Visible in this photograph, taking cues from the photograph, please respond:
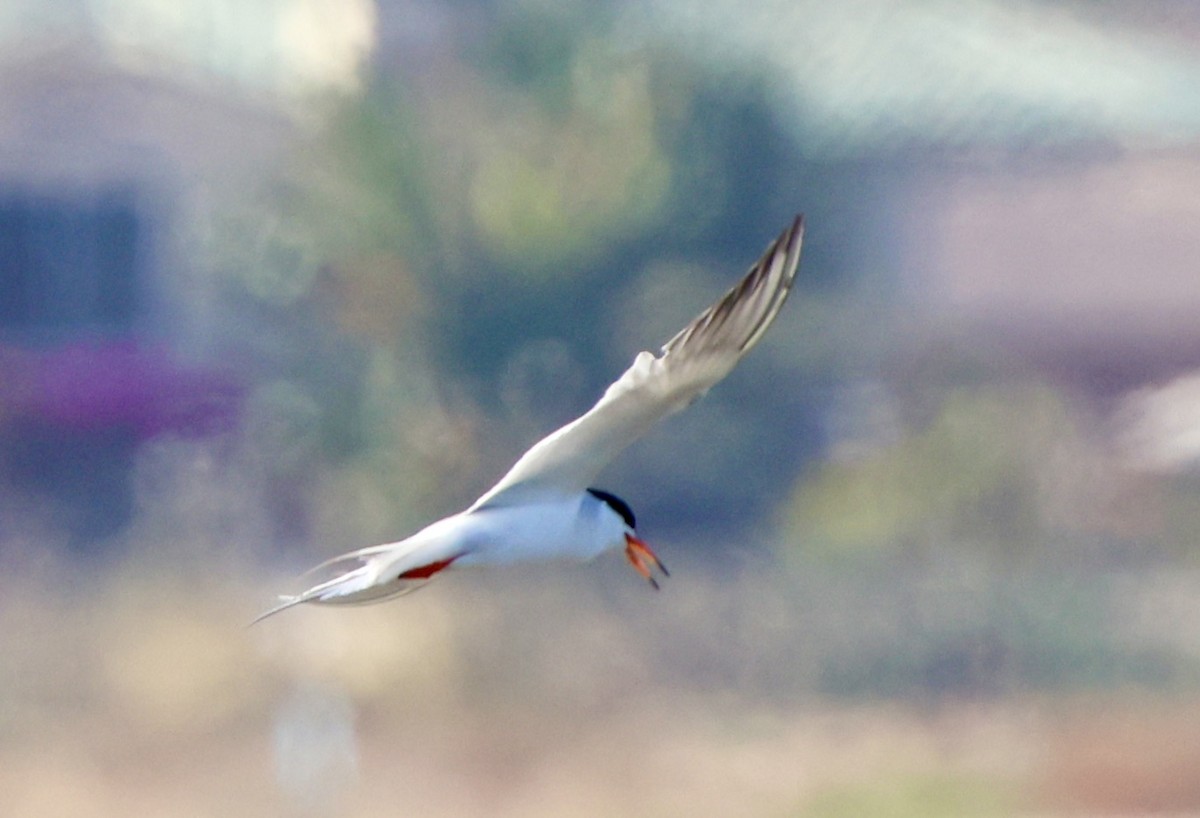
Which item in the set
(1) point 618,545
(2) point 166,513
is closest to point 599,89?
(2) point 166,513

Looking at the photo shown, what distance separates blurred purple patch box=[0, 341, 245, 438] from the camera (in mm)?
4160

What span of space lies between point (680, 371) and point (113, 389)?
2.34 m

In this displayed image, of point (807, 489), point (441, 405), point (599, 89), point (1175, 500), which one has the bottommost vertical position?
point (1175, 500)

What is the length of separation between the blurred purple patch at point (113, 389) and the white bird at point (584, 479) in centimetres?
190

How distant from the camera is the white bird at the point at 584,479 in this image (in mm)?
1998

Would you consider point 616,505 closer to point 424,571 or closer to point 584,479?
point 584,479

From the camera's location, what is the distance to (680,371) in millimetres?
2049

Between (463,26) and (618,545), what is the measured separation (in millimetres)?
1967

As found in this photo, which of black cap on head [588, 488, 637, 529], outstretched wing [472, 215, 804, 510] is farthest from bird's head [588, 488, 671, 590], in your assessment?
outstretched wing [472, 215, 804, 510]

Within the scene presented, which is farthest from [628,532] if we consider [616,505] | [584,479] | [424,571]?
[424,571]

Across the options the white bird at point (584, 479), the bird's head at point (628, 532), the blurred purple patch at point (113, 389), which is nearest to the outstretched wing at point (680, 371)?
the white bird at point (584, 479)

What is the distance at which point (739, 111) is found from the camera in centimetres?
406

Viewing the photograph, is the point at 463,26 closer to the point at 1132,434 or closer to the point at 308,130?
the point at 308,130

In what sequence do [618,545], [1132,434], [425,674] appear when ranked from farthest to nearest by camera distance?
[425,674] < [1132,434] < [618,545]
